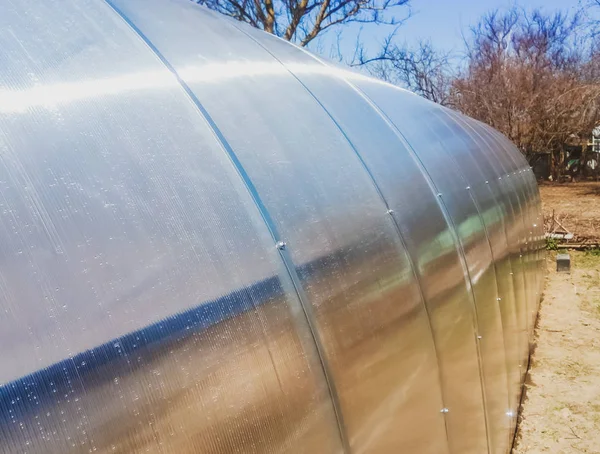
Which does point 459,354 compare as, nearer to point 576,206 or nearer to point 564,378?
point 564,378

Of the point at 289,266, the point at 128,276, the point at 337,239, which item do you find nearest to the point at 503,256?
A: the point at 337,239

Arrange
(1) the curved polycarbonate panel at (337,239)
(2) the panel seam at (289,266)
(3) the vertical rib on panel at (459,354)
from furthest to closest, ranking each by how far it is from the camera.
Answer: (3) the vertical rib on panel at (459,354), (1) the curved polycarbonate panel at (337,239), (2) the panel seam at (289,266)

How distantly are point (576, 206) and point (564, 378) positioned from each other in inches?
490

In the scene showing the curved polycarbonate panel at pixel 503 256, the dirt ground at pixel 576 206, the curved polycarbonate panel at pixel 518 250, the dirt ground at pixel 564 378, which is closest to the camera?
the curved polycarbonate panel at pixel 503 256

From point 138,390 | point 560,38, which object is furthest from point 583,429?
point 560,38

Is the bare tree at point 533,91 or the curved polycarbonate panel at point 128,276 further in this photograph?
the bare tree at point 533,91

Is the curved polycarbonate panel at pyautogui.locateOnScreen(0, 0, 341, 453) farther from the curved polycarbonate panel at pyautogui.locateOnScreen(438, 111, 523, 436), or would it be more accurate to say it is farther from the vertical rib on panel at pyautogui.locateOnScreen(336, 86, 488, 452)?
the curved polycarbonate panel at pyautogui.locateOnScreen(438, 111, 523, 436)

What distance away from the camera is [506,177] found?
233 inches

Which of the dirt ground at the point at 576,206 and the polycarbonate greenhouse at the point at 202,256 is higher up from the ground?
the polycarbonate greenhouse at the point at 202,256

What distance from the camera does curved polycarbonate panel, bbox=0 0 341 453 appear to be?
105 centimetres

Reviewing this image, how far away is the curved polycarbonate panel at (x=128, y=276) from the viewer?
1.05 meters

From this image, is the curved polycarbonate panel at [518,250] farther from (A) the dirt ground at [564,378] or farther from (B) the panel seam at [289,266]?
(B) the panel seam at [289,266]

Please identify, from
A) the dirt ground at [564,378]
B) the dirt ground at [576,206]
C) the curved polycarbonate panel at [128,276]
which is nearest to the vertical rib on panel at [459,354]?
the curved polycarbonate panel at [128,276]

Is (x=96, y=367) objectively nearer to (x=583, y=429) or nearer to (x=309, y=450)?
(x=309, y=450)
